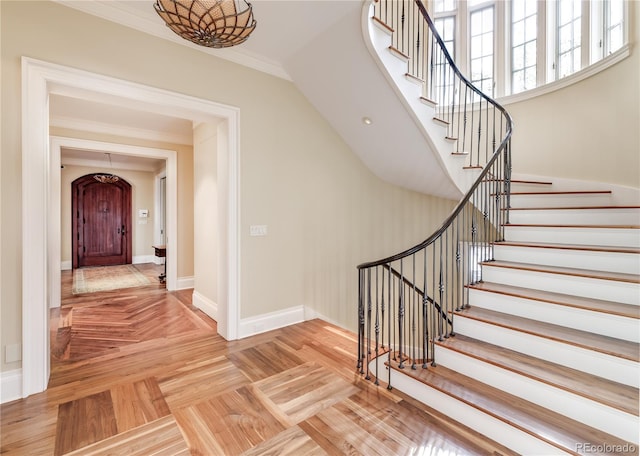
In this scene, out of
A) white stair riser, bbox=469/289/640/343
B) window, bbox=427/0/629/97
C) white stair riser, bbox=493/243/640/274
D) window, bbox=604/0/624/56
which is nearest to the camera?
white stair riser, bbox=469/289/640/343

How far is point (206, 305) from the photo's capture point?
4.25 m

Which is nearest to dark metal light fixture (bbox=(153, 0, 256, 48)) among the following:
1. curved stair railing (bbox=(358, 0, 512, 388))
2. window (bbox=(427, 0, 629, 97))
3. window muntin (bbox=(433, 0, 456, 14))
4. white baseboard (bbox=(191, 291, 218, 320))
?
curved stair railing (bbox=(358, 0, 512, 388))

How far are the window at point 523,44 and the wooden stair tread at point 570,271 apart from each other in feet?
11.4

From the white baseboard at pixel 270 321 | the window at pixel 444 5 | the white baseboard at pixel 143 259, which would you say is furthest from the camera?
the white baseboard at pixel 143 259

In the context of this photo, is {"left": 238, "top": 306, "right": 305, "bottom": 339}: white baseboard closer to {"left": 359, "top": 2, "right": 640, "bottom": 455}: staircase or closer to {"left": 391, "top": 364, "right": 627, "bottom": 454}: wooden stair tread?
{"left": 359, "top": 2, "right": 640, "bottom": 455}: staircase

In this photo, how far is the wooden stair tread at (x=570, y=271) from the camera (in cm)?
225

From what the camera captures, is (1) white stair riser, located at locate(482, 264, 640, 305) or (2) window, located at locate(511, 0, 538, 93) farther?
(2) window, located at locate(511, 0, 538, 93)

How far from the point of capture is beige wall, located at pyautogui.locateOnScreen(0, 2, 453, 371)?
2.22 m

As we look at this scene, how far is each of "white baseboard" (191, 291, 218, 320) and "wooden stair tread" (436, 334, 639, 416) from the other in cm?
291

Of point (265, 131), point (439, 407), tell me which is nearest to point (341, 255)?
point (265, 131)

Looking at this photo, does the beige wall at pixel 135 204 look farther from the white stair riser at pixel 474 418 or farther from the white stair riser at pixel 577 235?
the white stair riser at pixel 577 235

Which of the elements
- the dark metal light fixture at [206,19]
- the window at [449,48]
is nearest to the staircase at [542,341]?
the dark metal light fixture at [206,19]

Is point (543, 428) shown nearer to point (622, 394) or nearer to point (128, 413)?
point (622, 394)

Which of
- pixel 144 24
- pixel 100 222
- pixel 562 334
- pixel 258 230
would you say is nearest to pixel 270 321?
pixel 258 230
